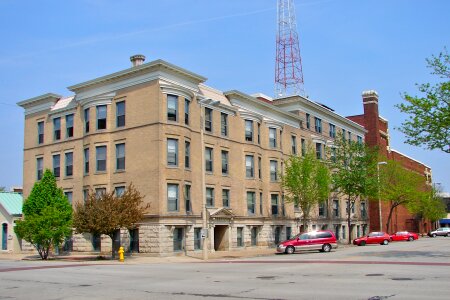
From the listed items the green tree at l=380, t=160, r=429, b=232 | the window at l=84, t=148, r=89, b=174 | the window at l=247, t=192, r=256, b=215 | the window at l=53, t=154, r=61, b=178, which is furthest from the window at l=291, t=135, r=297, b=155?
the window at l=53, t=154, r=61, b=178

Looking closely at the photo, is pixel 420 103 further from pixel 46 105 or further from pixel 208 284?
pixel 46 105

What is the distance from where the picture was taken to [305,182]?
4847cm

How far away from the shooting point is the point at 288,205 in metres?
53.0

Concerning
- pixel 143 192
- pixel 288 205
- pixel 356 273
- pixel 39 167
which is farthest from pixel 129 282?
pixel 288 205

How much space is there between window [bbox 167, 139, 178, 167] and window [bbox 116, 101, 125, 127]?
4359 millimetres

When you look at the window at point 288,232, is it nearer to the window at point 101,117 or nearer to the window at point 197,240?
the window at point 197,240

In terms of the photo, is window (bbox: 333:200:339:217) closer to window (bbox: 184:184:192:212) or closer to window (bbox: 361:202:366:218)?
window (bbox: 361:202:366:218)

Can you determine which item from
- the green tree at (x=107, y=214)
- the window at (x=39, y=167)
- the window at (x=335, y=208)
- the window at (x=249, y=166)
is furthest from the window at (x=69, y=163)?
the window at (x=335, y=208)

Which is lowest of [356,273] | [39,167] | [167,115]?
[356,273]

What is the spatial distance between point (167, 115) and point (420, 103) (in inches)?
690

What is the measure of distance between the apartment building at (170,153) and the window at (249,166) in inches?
3.7

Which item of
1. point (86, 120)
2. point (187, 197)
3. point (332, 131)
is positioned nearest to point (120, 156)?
point (86, 120)

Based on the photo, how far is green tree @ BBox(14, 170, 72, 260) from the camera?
3700 centimetres

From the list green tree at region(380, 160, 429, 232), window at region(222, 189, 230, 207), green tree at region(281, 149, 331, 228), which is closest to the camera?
window at region(222, 189, 230, 207)
